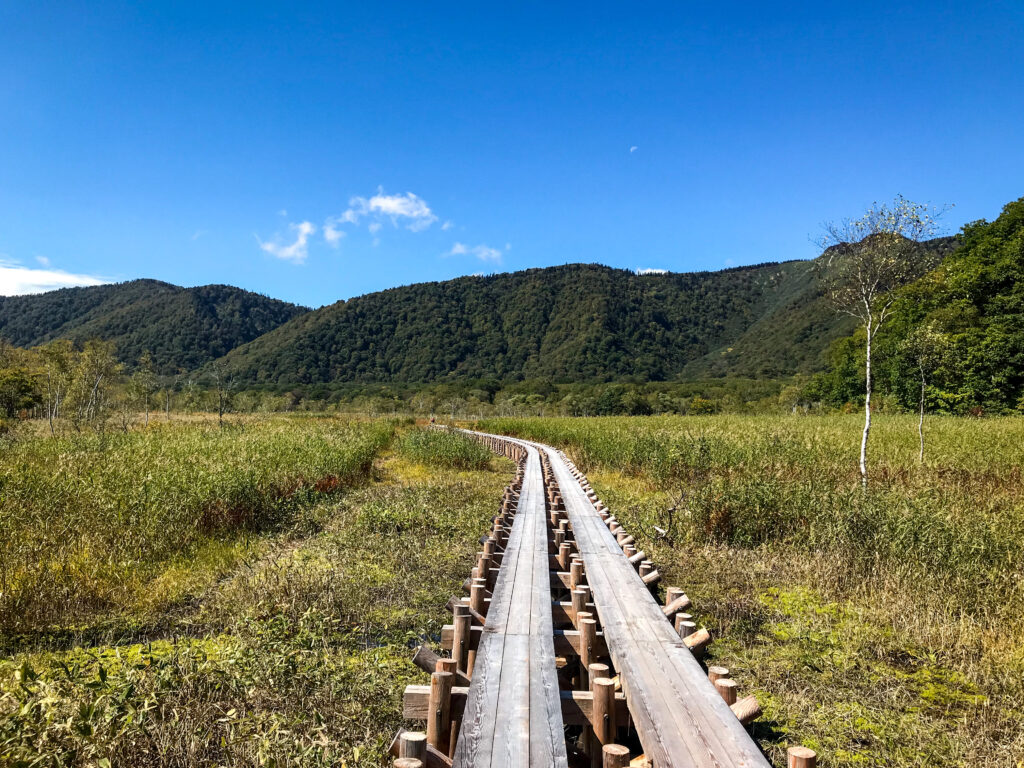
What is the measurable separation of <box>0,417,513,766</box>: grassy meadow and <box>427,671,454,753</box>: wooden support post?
1.10ft

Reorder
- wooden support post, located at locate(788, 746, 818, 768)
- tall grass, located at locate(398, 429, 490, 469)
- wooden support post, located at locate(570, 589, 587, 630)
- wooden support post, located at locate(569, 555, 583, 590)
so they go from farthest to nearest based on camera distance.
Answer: tall grass, located at locate(398, 429, 490, 469) → wooden support post, located at locate(569, 555, 583, 590) → wooden support post, located at locate(570, 589, 587, 630) → wooden support post, located at locate(788, 746, 818, 768)

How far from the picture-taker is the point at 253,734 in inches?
114

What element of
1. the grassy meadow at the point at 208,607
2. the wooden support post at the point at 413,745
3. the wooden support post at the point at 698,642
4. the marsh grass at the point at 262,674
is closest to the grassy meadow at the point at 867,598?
the wooden support post at the point at 698,642

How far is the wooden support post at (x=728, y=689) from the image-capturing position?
2574 mm

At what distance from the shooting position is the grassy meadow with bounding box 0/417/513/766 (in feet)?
8.90

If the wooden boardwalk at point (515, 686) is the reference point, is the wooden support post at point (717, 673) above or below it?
above

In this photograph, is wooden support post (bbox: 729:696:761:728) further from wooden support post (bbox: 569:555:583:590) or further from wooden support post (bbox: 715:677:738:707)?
wooden support post (bbox: 569:555:583:590)

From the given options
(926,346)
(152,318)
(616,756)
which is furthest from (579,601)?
(152,318)

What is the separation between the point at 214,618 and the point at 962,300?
3831 centimetres

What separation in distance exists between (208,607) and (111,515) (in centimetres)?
211

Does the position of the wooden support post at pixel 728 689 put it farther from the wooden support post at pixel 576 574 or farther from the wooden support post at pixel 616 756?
the wooden support post at pixel 576 574

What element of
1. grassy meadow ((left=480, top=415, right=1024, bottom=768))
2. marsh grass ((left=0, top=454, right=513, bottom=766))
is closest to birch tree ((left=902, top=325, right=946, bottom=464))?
grassy meadow ((left=480, top=415, right=1024, bottom=768))

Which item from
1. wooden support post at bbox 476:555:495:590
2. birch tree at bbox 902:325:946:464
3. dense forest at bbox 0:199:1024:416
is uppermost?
dense forest at bbox 0:199:1024:416

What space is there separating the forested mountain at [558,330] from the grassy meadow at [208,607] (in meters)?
96.5
